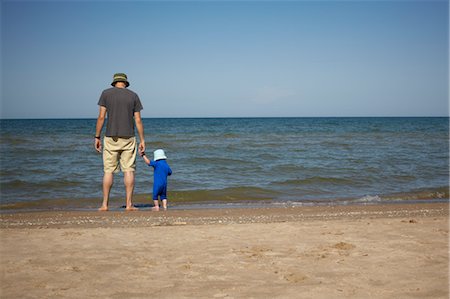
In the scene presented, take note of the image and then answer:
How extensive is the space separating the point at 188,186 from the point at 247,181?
152cm

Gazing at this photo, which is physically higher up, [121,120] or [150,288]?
[121,120]

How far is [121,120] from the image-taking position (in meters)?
6.18

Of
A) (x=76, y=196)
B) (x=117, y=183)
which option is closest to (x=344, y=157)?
(x=117, y=183)

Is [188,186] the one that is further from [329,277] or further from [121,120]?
[329,277]

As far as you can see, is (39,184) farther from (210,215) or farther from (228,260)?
(228,260)

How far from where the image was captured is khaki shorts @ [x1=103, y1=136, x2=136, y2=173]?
624 cm

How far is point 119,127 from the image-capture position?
243 inches

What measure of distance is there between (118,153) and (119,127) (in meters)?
0.40

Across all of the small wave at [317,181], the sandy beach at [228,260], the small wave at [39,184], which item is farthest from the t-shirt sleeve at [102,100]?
the small wave at [317,181]

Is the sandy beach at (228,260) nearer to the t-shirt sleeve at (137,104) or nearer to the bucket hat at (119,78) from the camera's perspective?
the t-shirt sleeve at (137,104)

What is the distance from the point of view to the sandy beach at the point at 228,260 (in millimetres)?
2938

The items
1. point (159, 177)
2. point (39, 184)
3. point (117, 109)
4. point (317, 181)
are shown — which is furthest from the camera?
point (317, 181)

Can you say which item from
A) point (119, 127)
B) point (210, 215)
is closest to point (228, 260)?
point (210, 215)

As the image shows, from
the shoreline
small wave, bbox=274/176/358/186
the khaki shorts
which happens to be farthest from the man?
A: small wave, bbox=274/176/358/186
